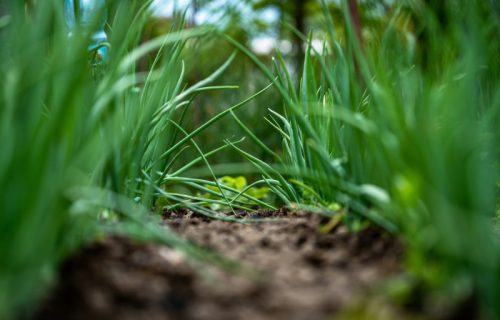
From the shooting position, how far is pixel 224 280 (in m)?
0.80

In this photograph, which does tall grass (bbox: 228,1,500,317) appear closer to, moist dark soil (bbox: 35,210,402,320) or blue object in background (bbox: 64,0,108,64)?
moist dark soil (bbox: 35,210,402,320)

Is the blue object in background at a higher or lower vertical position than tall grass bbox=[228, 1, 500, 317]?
higher

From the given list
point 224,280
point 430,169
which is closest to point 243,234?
point 224,280

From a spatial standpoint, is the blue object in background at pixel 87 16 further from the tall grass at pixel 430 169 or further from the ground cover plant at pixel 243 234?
the tall grass at pixel 430 169

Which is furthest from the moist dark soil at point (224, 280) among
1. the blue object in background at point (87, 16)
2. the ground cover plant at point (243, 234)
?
the blue object in background at point (87, 16)

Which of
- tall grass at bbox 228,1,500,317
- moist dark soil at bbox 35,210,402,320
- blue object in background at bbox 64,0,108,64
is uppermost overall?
blue object in background at bbox 64,0,108,64

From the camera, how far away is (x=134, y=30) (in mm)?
1181

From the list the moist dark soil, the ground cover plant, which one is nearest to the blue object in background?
the ground cover plant

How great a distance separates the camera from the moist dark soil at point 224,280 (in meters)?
0.73

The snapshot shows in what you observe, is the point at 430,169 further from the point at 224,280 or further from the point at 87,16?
the point at 87,16

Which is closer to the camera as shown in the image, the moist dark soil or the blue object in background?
the moist dark soil

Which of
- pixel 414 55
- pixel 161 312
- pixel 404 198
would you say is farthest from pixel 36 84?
pixel 414 55

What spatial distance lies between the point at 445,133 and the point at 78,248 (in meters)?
0.62

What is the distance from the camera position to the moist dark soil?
2.39 feet
